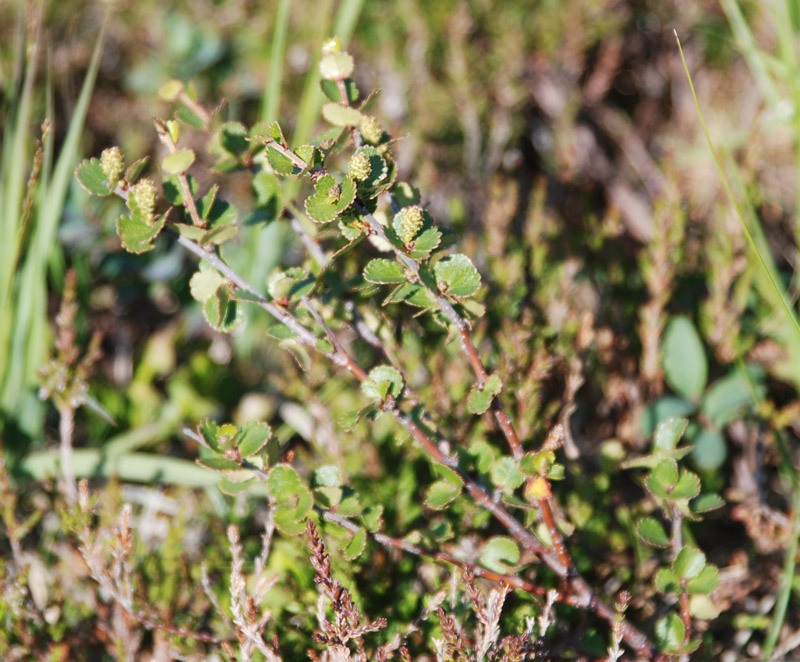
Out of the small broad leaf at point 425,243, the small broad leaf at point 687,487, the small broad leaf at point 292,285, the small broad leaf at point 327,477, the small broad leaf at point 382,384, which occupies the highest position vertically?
the small broad leaf at point 425,243

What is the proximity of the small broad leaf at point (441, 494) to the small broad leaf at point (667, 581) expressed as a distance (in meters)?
0.34

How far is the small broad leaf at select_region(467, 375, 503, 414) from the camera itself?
1.07m

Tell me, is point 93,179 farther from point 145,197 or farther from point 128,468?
point 128,468

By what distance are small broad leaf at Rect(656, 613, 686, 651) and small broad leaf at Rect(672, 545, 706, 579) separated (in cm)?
9

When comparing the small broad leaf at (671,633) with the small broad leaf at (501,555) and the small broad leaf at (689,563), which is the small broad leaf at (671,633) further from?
the small broad leaf at (501,555)

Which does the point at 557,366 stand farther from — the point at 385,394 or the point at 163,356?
the point at 163,356

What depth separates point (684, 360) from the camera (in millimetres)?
1681

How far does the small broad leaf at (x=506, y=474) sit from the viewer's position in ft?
3.82

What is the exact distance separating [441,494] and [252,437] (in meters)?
0.31

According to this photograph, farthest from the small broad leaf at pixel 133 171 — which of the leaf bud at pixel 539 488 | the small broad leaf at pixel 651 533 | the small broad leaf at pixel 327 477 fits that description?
the small broad leaf at pixel 651 533

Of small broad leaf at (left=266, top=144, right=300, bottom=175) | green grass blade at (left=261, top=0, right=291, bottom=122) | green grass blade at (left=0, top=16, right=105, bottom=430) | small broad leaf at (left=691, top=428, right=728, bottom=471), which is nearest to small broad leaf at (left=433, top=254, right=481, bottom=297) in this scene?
small broad leaf at (left=266, top=144, right=300, bottom=175)

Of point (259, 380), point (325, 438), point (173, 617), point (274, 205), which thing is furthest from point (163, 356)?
point (274, 205)

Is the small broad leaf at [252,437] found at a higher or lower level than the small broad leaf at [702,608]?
A: higher

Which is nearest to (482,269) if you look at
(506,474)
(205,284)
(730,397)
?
(730,397)
